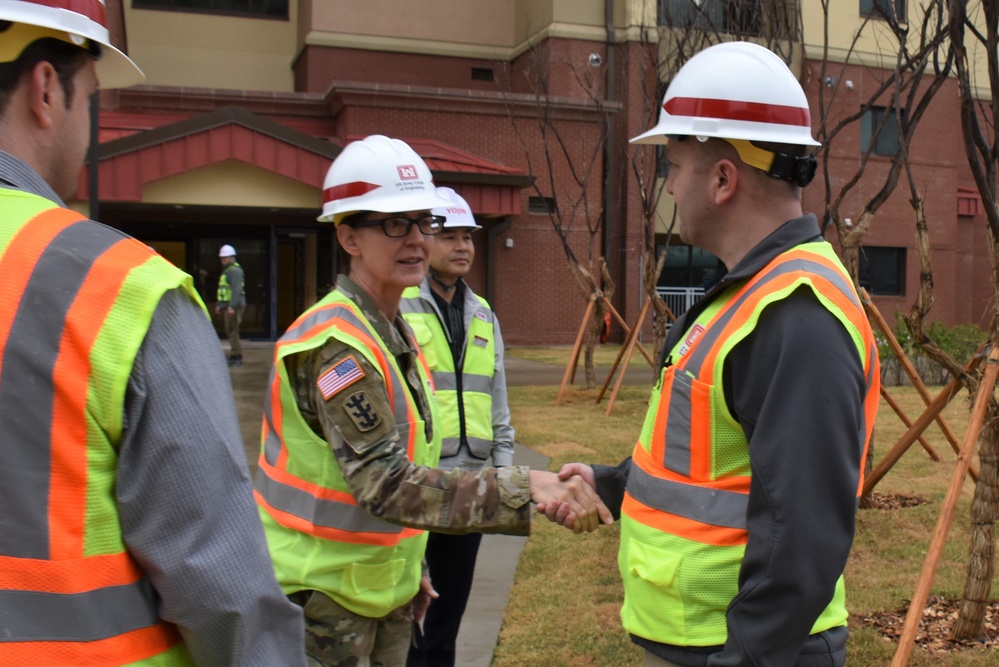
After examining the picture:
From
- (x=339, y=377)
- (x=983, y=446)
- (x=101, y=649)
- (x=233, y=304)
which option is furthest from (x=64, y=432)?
(x=233, y=304)

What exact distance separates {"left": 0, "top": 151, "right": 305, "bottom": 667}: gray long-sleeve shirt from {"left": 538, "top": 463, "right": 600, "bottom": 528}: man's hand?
125 cm

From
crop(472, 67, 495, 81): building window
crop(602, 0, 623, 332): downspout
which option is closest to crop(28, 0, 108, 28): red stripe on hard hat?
crop(602, 0, 623, 332): downspout

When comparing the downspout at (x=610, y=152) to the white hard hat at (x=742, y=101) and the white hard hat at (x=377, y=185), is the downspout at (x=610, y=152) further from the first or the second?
the white hard hat at (x=742, y=101)

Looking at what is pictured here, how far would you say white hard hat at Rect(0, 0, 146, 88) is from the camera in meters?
1.29

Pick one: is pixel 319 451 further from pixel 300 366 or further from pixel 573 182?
pixel 573 182

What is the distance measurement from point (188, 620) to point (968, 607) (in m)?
4.38

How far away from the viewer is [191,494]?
1283mm

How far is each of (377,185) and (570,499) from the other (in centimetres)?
110

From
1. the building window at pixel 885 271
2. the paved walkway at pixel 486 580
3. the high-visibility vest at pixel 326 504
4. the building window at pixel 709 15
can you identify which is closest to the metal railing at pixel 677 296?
the building window at pixel 885 271

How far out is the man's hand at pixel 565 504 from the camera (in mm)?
2564

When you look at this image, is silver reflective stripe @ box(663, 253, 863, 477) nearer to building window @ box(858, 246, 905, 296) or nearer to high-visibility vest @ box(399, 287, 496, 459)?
high-visibility vest @ box(399, 287, 496, 459)

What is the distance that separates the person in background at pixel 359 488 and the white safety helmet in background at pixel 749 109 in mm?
1001

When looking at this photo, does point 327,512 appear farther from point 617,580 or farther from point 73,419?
point 617,580

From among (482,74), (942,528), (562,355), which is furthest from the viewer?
(482,74)
